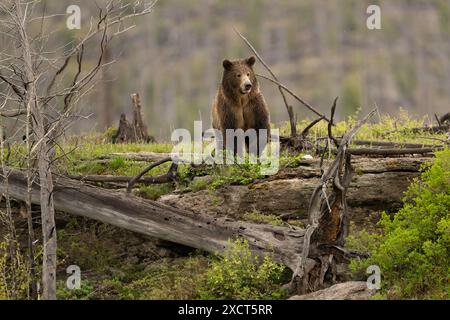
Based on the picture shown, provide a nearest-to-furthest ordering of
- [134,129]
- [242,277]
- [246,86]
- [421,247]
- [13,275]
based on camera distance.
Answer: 1. [421,247]
2. [242,277]
3. [13,275]
4. [246,86]
5. [134,129]

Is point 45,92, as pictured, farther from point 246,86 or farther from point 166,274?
point 246,86

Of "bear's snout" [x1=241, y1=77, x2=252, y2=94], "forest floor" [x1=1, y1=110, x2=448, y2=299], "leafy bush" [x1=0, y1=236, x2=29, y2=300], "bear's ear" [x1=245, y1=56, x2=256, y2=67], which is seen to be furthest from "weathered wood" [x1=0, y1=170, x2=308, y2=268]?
"bear's ear" [x1=245, y1=56, x2=256, y2=67]

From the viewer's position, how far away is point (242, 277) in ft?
34.7

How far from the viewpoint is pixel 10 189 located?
11.7 m

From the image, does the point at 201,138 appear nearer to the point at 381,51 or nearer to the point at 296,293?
the point at 296,293

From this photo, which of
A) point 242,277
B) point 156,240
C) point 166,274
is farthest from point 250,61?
point 242,277

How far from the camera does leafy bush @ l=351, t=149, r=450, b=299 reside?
10203mm

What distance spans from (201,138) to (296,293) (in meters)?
5.04

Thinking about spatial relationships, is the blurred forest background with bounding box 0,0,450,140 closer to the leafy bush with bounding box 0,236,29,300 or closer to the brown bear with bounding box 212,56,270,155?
the brown bear with bounding box 212,56,270,155

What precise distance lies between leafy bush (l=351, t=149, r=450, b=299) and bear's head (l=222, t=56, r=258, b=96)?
3.63 metres

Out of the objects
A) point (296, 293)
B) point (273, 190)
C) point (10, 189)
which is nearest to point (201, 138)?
point (273, 190)

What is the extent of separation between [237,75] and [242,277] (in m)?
4.05

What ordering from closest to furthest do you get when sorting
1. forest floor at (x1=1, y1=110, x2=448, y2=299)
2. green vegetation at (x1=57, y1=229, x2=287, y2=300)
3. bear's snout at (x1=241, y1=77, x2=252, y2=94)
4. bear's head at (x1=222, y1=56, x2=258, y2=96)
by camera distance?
green vegetation at (x1=57, y1=229, x2=287, y2=300)
forest floor at (x1=1, y1=110, x2=448, y2=299)
bear's snout at (x1=241, y1=77, x2=252, y2=94)
bear's head at (x1=222, y1=56, x2=258, y2=96)
